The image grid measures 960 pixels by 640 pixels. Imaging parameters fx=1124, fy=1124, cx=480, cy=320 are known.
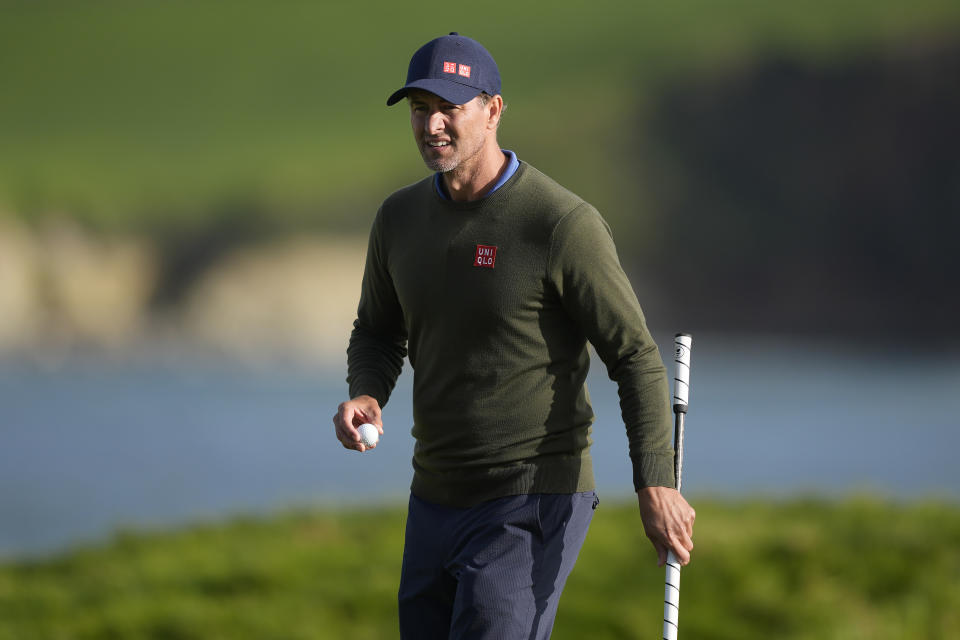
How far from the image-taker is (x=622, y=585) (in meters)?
8.60

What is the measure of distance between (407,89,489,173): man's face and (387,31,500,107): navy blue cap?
1.4 inches

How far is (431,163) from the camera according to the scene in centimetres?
320

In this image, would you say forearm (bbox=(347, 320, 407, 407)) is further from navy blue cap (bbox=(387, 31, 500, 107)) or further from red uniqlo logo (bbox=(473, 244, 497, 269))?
navy blue cap (bbox=(387, 31, 500, 107))

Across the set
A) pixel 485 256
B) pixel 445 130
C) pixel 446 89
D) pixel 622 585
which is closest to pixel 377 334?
pixel 485 256

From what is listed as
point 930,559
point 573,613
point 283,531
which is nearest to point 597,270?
point 573,613

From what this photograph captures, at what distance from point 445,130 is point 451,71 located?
0.55 ft

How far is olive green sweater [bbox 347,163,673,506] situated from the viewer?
3.16 m

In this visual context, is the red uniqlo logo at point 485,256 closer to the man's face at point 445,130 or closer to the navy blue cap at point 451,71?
the man's face at point 445,130

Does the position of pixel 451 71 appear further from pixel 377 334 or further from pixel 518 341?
pixel 377 334

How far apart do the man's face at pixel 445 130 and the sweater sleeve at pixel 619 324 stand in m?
0.35

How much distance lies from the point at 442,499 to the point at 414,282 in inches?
25.8

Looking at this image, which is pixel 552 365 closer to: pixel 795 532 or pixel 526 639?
pixel 526 639

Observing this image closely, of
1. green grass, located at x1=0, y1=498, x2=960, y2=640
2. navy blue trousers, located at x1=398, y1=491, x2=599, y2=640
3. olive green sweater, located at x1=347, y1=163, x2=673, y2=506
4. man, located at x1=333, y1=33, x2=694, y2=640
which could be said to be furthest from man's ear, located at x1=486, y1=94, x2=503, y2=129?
green grass, located at x1=0, y1=498, x2=960, y2=640

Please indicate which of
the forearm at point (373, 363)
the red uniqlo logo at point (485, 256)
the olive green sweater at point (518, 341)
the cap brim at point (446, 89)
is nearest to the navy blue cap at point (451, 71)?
the cap brim at point (446, 89)
